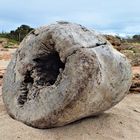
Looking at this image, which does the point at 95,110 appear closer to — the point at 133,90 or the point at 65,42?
the point at 65,42

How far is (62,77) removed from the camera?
14.7ft

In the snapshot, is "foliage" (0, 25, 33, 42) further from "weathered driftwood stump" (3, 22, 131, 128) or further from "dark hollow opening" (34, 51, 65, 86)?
"dark hollow opening" (34, 51, 65, 86)

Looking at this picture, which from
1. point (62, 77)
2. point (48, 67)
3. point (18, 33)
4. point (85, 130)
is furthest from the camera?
point (18, 33)

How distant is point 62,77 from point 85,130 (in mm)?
659

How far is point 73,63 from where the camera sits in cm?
440

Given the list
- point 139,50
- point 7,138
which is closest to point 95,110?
point 7,138

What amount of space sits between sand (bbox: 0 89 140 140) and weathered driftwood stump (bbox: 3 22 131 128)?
96 millimetres

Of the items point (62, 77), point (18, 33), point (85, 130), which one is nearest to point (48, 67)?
point (62, 77)

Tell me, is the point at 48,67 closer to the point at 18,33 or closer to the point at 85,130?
the point at 85,130

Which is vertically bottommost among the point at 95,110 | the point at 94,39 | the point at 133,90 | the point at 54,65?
the point at 133,90

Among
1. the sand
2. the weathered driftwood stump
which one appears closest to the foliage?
the weathered driftwood stump

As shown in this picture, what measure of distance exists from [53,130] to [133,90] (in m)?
2.68

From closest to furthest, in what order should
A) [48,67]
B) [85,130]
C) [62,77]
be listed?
[62,77] < [85,130] < [48,67]

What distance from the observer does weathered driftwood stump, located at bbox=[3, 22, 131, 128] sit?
4.33 metres
